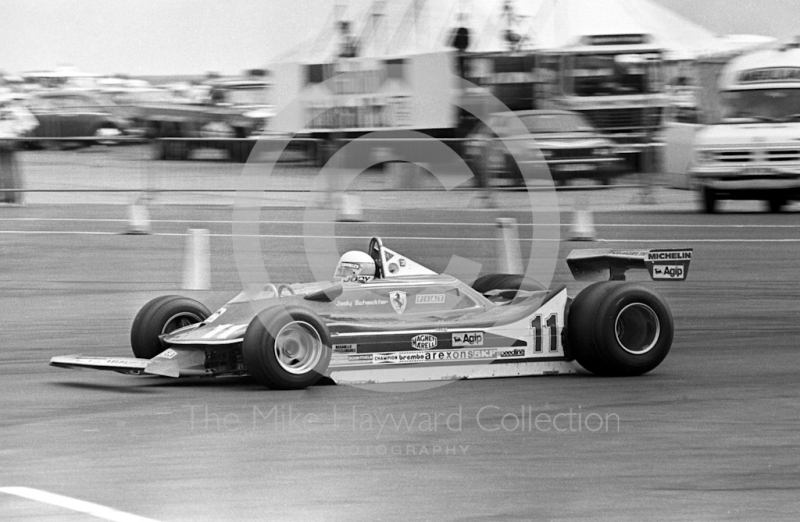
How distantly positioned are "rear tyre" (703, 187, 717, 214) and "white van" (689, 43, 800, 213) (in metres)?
0.02

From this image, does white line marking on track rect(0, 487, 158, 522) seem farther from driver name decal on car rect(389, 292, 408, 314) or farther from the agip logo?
driver name decal on car rect(389, 292, 408, 314)

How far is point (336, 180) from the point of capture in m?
23.6

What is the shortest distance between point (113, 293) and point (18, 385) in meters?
4.82

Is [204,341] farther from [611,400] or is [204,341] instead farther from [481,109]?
[481,109]

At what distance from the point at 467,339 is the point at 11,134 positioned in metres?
23.2

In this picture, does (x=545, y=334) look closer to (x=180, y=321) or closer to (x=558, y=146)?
(x=180, y=321)

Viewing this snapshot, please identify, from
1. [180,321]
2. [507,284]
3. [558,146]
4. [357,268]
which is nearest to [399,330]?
[357,268]

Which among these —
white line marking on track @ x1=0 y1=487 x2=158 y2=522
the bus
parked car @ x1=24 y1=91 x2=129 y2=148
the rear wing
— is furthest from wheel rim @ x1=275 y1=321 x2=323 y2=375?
parked car @ x1=24 y1=91 x2=129 y2=148

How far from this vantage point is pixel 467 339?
9078 millimetres

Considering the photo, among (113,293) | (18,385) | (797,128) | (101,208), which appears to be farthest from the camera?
(101,208)

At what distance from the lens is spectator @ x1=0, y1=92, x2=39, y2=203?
77.2ft

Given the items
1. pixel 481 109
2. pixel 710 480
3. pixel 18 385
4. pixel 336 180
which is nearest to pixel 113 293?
pixel 18 385

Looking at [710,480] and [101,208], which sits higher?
[101,208]

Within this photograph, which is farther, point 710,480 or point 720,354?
point 720,354
